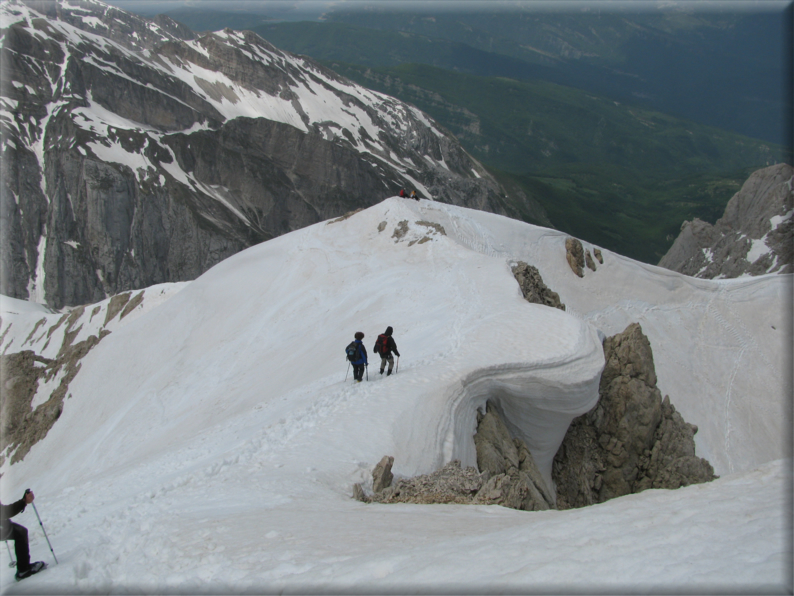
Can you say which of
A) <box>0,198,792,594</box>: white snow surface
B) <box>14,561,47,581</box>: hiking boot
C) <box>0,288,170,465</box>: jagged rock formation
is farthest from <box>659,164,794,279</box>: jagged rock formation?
<box>14,561,47,581</box>: hiking boot

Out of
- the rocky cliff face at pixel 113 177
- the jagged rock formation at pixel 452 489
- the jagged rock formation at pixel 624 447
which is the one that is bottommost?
the jagged rock formation at pixel 624 447

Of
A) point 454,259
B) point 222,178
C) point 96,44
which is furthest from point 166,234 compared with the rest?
point 454,259

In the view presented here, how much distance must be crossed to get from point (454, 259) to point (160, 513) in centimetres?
2624

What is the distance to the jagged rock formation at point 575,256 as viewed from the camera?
42.6 m

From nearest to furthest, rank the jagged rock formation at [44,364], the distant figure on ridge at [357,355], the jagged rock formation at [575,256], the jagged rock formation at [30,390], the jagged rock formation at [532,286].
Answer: the distant figure on ridge at [357,355] → the jagged rock formation at [532,286] → the jagged rock formation at [575,256] → the jagged rock formation at [30,390] → the jagged rock formation at [44,364]

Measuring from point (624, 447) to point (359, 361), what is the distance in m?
12.7

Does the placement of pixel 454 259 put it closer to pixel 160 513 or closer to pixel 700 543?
pixel 160 513

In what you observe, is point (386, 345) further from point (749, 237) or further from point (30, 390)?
point (749, 237)

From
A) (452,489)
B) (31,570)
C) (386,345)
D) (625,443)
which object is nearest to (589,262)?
(625,443)

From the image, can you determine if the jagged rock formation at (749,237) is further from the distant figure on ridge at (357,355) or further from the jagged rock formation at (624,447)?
the distant figure on ridge at (357,355)

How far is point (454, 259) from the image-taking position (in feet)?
113

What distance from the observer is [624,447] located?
73.9ft

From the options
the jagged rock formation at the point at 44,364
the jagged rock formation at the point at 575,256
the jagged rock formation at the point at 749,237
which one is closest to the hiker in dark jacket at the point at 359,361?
the jagged rock formation at the point at 575,256

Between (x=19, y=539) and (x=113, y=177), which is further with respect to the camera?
(x=113, y=177)
